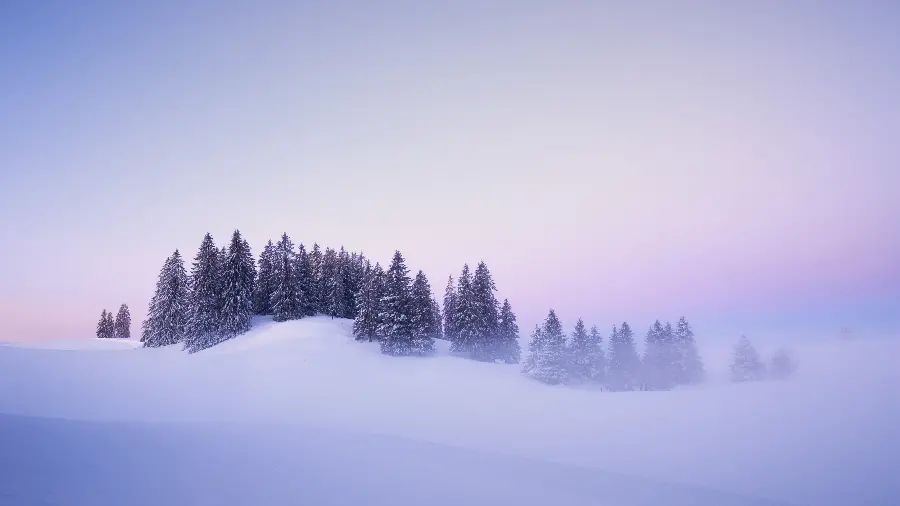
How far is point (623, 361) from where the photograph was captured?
183 ft

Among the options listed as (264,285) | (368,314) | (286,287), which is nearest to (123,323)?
(264,285)

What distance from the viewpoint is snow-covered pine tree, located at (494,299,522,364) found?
55656mm

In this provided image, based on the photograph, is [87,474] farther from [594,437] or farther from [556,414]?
[556,414]

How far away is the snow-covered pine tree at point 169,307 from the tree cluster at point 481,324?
115 ft

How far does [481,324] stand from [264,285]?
33.3 meters

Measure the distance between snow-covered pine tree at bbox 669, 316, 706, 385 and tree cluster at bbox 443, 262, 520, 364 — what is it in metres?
20.4

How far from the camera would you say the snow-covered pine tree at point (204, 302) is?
46.8 meters

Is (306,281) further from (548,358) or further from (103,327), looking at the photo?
(103,327)

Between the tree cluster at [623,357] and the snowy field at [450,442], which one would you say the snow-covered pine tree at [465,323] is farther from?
the snowy field at [450,442]

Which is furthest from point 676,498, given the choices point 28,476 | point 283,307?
point 283,307

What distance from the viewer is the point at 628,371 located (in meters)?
55.4

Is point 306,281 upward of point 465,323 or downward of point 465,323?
upward

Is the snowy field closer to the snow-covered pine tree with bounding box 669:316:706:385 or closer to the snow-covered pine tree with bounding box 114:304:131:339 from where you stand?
the snow-covered pine tree with bounding box 669:316:706:385

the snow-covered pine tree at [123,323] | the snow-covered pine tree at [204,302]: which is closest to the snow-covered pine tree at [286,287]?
the snow-covered pine tree at [204,302]
